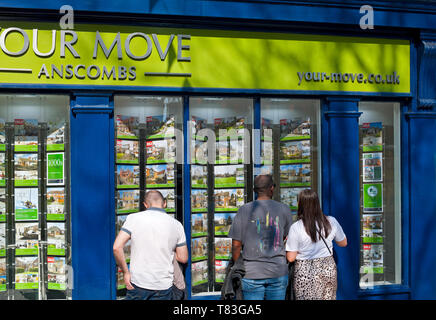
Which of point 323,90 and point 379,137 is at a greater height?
point 323,90

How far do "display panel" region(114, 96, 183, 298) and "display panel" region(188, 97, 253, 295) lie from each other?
221mm

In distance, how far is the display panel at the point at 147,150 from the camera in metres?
6.35

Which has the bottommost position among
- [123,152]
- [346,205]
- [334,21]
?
[346,205]

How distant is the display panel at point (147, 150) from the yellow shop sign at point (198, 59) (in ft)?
1.18

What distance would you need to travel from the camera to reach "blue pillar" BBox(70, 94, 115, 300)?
19.8ft

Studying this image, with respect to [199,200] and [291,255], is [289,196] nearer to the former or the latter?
[199,200]

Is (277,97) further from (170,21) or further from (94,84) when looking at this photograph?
(94,84)

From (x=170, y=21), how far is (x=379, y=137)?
3474mm

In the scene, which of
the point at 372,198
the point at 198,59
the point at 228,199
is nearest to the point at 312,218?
the point at 228,199

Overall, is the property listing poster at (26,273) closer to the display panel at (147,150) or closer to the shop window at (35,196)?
the shop window at (35,196)

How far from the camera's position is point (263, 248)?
4645 mm

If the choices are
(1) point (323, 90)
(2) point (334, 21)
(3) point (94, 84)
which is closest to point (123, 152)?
(3) point (94, 84)

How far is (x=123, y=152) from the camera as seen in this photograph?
6352mm

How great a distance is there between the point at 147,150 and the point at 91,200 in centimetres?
100
